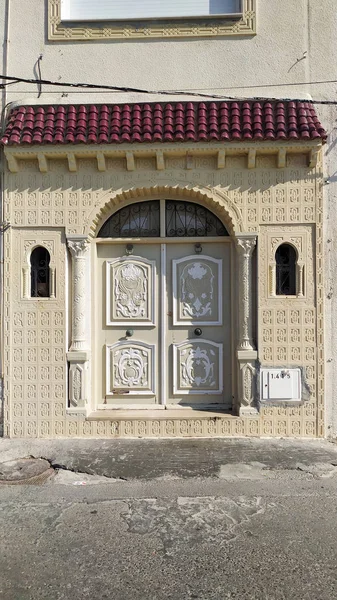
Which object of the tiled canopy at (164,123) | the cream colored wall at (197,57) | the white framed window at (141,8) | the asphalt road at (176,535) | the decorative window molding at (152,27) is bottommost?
the asphalt road at (176,535)

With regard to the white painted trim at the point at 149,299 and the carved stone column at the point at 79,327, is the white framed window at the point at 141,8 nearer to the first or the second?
the carved stone column at the point at 79,327

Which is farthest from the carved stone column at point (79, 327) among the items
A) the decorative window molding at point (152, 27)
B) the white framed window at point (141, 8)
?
the white framed window at point (141, 8)

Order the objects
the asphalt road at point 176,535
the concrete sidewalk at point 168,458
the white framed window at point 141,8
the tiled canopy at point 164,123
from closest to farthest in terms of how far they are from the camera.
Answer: the asphalt road at point 176,535 < the concrete sidewalk at point 168,458 < the tiled canopy at point 164,123 < the white framed window at point 141,8

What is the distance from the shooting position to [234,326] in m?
5.78

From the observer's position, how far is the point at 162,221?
5844 mm

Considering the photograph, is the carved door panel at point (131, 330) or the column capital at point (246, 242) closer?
the column capital at point (246, 242)

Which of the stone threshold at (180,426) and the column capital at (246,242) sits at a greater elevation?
the column capital at (246,242)

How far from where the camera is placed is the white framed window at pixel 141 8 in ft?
19.1

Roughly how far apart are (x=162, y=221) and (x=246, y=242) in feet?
3.96

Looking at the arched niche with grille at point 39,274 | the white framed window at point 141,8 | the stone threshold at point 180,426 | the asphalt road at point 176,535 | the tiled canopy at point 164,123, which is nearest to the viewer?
the asphalt road at point 176,535

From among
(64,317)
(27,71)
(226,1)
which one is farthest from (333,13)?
(64,317)

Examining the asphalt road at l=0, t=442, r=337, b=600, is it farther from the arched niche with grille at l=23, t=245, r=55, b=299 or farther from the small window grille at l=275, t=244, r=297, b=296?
the arched niche with grille at l=23, t=245, r=55, b=299

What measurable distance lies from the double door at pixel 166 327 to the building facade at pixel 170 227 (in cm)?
2

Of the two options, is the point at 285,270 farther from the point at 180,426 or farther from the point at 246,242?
the point at 180,426
